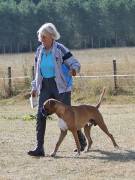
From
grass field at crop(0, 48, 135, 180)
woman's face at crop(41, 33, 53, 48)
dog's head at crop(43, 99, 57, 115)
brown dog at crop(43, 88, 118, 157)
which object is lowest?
grass field at crop(0, 48, 135, 180)

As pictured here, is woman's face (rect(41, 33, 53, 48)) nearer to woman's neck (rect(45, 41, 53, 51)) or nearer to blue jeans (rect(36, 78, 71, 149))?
woman's neck (rect(45, 41, 53, 51))

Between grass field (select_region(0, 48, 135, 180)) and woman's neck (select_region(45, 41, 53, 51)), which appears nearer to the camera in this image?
grass field (select_region(0, 48, 135, 180))

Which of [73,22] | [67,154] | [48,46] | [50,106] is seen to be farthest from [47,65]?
[73,22]

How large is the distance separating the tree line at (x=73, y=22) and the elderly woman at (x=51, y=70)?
70.2 meters

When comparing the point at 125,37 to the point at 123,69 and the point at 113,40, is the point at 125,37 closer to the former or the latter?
the point at 113,40

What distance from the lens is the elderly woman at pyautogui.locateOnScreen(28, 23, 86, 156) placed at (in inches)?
374

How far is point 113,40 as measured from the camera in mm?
89938

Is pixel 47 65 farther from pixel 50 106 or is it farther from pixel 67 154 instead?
pixel 67 154

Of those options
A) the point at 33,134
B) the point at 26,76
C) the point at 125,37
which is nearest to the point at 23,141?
the point at 33,134

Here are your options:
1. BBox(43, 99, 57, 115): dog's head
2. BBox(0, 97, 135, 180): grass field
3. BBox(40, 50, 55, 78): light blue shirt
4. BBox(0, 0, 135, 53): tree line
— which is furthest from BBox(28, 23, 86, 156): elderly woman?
BBox(0, 0, 135, 53): tree line

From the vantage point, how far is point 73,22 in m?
Answer: 95.1

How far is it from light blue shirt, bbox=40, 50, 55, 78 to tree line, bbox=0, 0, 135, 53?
70.3 m

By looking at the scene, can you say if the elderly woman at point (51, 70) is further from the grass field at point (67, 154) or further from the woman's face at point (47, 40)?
the grass field at point (67, 154)

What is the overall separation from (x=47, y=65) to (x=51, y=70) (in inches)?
4.1
